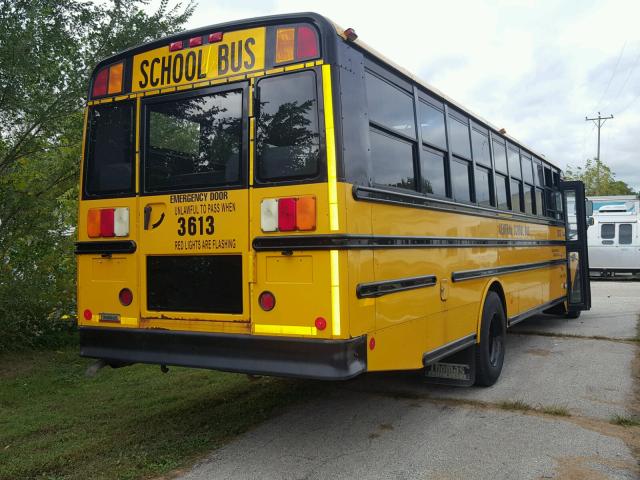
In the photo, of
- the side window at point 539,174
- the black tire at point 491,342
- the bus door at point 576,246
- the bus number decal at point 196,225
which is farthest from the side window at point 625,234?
the bus number decal at point 196,225

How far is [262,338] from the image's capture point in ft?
12.3

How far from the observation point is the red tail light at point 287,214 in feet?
12.0

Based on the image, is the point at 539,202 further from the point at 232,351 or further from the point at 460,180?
the point at 232,351

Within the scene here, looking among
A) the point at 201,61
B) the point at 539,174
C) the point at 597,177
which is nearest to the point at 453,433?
the point at 201,61

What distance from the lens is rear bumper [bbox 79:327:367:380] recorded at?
138 inches

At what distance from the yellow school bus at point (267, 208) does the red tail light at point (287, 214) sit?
10 millimetres

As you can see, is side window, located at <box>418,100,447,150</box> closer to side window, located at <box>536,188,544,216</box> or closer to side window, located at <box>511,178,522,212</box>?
side window, located at <box>511,178,522,212</box>

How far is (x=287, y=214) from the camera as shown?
368 centimetres

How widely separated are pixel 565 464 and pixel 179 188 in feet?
10.8

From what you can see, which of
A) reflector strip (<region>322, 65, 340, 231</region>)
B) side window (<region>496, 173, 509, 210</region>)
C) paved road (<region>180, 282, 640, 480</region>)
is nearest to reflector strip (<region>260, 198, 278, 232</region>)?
reflector strip (<region>322, 65, 340, 231</region>)

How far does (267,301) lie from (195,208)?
0.87 meters

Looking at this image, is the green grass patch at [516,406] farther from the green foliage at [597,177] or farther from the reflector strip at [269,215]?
the green foliage at [597,177]

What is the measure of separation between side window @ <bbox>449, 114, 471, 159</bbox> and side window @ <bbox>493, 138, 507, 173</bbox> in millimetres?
947

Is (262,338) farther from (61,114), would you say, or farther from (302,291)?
(61,114)
